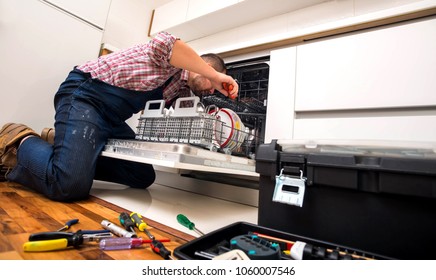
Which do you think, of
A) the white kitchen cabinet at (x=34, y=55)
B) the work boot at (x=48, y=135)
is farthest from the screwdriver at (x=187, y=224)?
the white kitchen cabinet at (x=34, y=55)

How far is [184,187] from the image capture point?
4.07 ft

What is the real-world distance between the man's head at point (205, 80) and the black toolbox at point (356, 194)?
22.2 inches

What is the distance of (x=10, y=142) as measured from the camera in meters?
0.84

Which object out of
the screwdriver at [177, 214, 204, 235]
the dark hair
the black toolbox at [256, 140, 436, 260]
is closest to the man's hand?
the dark hair

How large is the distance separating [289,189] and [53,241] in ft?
1.50

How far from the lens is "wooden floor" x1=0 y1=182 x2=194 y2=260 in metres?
0.36

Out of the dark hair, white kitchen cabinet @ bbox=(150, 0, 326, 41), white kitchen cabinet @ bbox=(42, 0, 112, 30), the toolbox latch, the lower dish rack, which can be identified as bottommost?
the toolbox latch

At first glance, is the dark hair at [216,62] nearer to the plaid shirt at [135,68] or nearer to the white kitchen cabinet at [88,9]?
the plaid shirt at [135,68]

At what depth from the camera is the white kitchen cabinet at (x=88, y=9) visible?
3.98 feet

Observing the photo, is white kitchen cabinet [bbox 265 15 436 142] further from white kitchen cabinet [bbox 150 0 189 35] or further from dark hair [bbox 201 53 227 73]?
white kitchen cabinet [bbox 150 0 189 35]

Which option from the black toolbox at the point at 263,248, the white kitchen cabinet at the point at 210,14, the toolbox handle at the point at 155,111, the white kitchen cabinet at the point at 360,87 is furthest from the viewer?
the white kitchen cabinet at the point at 210,14

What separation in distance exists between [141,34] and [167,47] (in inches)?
58.2

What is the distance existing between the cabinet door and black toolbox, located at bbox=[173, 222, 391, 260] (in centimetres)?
56
